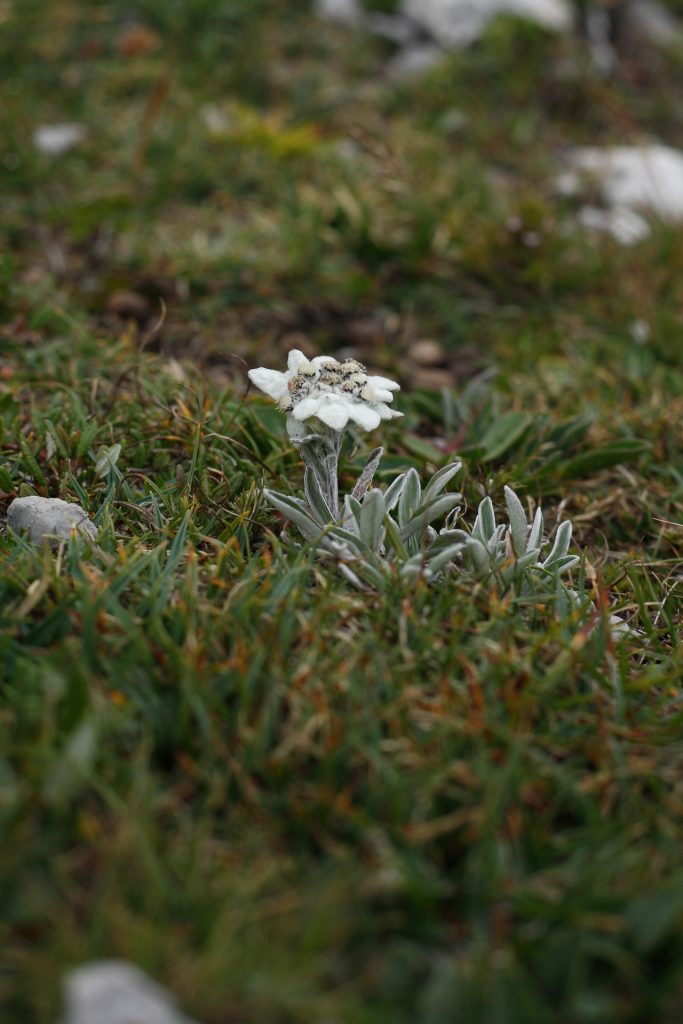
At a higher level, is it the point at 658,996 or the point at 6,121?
the point at 658,996

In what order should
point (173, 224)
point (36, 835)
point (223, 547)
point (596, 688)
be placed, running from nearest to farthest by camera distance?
point (36, 835) < point (596, 688) < point (223, 547) < point (173, 224)

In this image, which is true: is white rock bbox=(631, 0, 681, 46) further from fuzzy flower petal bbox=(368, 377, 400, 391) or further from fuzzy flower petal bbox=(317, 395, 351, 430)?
fuzzy flower petal bbox=(317, 395, 351, 430)

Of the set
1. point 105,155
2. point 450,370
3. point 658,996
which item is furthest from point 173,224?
point 658,996

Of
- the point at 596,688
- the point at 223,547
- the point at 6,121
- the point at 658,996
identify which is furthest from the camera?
the point at 6,121

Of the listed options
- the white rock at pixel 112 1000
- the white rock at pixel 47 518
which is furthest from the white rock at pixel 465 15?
the white rock at pixel 112 1000

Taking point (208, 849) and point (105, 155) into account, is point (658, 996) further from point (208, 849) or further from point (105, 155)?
point (105, 155)

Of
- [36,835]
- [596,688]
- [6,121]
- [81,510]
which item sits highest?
[596,688]

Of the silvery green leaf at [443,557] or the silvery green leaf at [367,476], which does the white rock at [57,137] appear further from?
the silvery green leaf at [443,557]

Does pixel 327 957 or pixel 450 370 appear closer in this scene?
pixel 327 957
